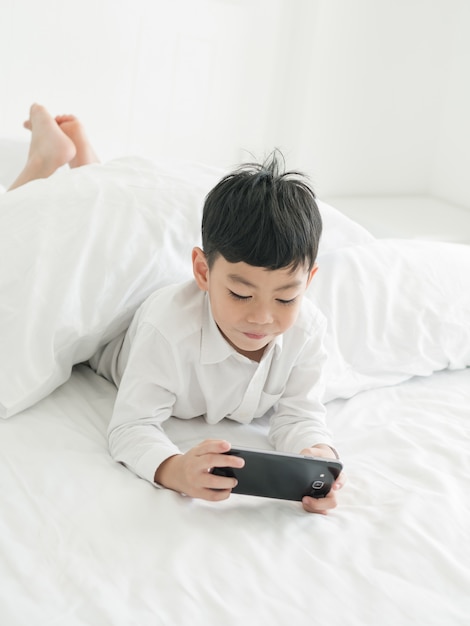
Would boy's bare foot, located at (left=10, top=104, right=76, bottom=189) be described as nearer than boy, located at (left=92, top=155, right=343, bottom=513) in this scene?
No

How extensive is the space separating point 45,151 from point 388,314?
0.77 meters

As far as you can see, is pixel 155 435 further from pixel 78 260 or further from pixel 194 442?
pixel 78 260

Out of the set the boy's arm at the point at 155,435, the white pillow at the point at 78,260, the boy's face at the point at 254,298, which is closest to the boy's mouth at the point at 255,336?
the boy's face at the point at 254,298

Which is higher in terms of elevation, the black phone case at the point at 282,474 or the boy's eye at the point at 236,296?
the boy's eye at the point at 236,296

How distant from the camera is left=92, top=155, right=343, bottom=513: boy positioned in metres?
1.08

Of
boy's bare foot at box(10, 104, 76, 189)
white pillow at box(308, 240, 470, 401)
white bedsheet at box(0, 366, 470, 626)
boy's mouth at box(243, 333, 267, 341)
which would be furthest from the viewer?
boy's bare foot at box(10, 104, 76, 189)

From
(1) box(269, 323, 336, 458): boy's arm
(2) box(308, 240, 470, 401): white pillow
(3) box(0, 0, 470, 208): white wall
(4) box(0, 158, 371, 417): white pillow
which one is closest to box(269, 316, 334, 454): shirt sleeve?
(1) box(269, 323, 336, 458): boy's arm

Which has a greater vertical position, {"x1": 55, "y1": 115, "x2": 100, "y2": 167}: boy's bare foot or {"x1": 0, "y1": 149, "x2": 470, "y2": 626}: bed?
{"x1": 55, "y1": 115, "x2": 100, "y2": 167}: boy's bare foot

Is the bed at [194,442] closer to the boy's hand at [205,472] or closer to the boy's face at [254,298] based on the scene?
the boy's hand at [205,472]

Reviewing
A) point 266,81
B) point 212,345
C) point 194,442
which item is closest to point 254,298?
point 212,345

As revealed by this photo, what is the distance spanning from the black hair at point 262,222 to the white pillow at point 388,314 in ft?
1.10

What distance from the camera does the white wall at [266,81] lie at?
2369mm

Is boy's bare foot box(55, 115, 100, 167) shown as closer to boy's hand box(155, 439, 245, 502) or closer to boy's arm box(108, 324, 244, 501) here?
boy's arm box(108, 324, 244, 501)

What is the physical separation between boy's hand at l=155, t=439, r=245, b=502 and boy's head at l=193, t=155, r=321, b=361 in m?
0.17
